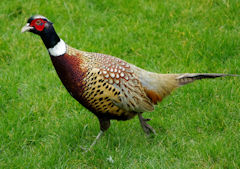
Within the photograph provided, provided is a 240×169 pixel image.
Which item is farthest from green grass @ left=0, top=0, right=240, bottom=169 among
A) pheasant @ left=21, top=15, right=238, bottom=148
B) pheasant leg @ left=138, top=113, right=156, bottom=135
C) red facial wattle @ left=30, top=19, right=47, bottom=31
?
red facial wattle @ left=30, top=19, right=47, bottom=31

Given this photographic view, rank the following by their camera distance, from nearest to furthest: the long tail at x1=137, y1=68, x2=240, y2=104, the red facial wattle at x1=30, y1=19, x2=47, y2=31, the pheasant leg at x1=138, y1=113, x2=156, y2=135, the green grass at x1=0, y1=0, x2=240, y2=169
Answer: the red facial wattle at x1=30, y1=19, x2=47, y2=31 < the green grass at x1=0, y1=0, x2=240, y2=169 < the long tail at x1=137, y1=68, x2=240, y2=104 < the pheasant leg at x1=138, y1=113, x2=156, y2=135

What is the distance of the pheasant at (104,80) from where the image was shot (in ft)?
11.4

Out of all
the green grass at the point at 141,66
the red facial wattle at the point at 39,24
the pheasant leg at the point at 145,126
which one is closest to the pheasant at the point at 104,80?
the red facial wattle at the point at 39,24

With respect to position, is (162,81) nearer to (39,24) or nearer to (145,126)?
(145,126)

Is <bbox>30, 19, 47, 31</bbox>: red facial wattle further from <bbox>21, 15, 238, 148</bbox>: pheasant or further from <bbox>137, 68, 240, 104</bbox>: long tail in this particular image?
<bbox>137, 68, 240, 104</bbox>: long tail

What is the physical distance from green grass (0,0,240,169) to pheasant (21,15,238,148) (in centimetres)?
35

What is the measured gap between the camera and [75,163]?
142 inches

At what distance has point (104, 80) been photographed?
11.5ft

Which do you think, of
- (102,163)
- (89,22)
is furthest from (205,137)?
(89,22)

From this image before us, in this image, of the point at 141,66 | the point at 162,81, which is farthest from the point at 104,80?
the point at 141,66

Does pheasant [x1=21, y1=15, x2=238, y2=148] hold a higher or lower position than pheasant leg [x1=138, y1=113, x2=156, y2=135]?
higher

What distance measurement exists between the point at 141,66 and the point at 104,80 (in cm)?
150

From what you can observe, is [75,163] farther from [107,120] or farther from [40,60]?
[40,60]

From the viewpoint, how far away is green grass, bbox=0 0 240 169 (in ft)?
11.9
